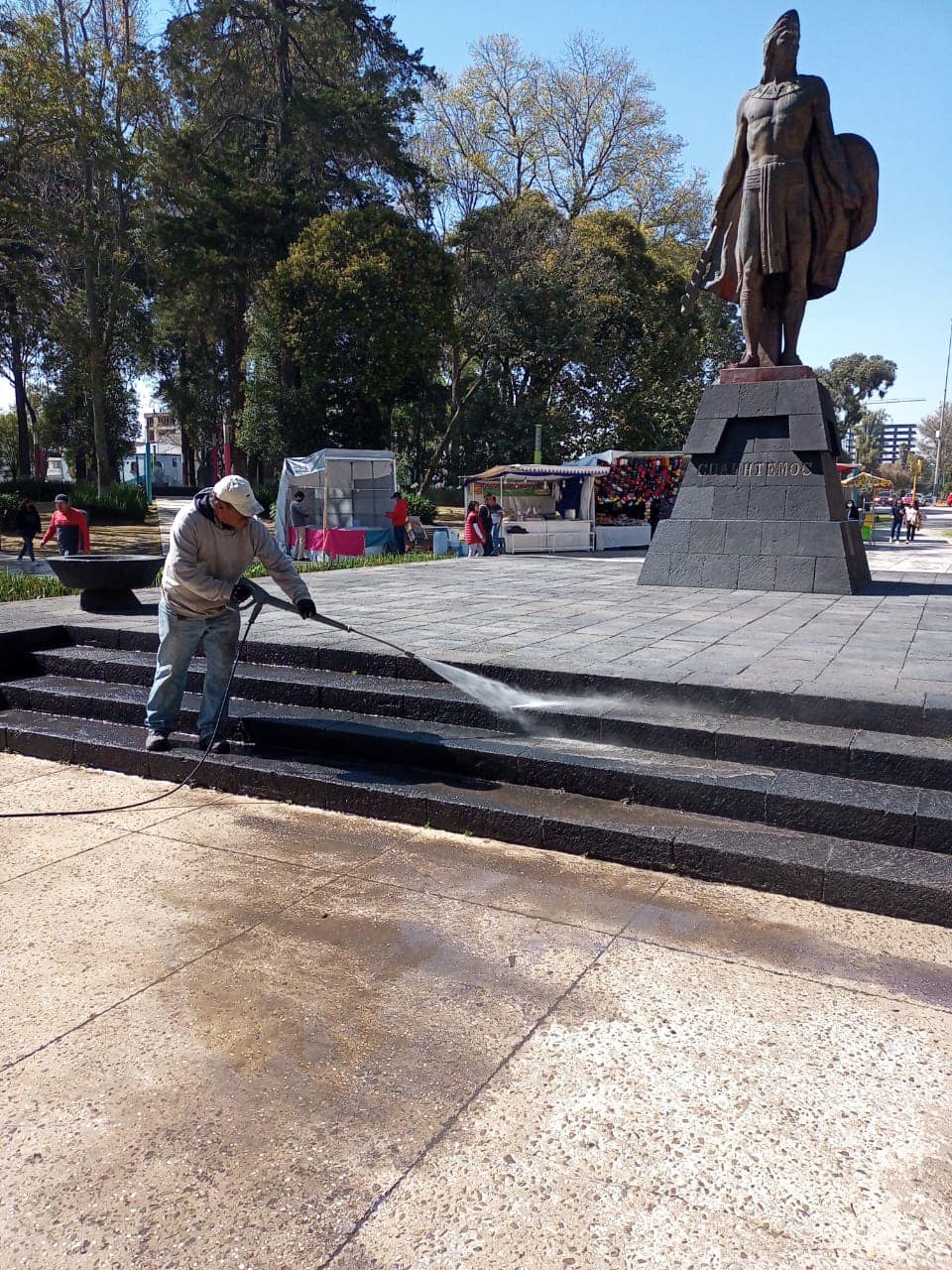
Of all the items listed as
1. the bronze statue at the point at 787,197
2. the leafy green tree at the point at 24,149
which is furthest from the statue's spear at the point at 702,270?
the leafy green tree at the point at 24,149

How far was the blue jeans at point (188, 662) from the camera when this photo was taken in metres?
5.36

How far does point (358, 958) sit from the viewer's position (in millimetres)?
3328

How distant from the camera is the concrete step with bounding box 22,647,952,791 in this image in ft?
14.4

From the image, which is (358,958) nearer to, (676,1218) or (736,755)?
(676,1218)

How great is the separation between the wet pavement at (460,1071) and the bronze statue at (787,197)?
857 cm

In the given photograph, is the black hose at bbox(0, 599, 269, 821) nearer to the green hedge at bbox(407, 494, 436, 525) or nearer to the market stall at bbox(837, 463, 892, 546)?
the market stall at bbox(837, 463, 892, 546)

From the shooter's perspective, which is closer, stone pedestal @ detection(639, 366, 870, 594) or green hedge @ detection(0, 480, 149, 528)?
stone pedestal @ detection(639, 366, 870, 594)

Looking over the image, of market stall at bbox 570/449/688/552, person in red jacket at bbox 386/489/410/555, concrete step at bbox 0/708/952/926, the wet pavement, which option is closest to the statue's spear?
concrete step at bbox 0/708/952/926

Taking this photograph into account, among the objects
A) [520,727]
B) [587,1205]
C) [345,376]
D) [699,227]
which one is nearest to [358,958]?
[587,1205]

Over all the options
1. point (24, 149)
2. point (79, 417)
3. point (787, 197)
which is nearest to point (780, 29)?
point (787, 197)

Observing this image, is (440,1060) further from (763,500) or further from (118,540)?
(118,540)

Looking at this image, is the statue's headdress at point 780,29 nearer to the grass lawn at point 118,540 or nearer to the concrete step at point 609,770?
the concrete step at point 609,770

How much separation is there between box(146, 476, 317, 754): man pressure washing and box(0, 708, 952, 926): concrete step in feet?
0.86

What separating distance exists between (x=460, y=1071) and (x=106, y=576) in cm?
645
